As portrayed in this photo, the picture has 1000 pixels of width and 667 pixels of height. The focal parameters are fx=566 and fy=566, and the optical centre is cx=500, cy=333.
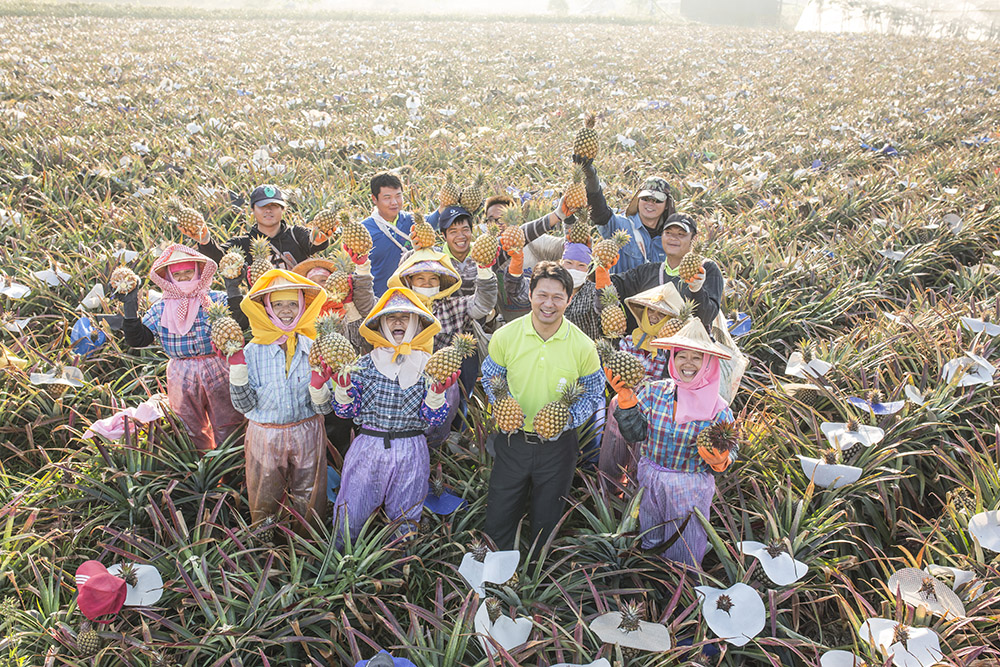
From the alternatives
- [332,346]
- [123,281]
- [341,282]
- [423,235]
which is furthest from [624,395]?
[123,281]

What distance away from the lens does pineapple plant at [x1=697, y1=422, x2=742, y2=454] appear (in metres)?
2.56

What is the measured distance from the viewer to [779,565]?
8.89ft

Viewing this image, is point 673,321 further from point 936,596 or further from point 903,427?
point 903,427

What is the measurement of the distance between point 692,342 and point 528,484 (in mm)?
1158

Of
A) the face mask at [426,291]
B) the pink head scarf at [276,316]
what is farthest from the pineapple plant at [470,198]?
the pink head scarf at [276,316]

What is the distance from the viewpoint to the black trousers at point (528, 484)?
2.91 metres

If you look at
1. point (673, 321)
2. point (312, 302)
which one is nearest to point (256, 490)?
point (312, 302)

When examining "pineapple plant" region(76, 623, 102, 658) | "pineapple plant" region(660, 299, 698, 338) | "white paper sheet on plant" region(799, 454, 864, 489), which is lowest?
"pineapple plant" region(76, 623, 102, 658)

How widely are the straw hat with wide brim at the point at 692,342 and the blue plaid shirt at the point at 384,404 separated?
1149mm

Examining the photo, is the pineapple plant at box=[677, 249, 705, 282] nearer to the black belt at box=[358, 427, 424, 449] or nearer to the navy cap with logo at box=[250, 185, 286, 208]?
the black belt at box=[358, 427, 424, 449]

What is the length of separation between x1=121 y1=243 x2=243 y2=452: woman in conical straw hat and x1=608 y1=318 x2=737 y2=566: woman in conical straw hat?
2.51m

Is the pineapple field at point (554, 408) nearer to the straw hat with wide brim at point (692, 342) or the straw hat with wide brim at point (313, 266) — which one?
the straw hat with wide brim at point (692, 342)

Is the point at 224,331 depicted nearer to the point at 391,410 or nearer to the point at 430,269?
the point at 391,410

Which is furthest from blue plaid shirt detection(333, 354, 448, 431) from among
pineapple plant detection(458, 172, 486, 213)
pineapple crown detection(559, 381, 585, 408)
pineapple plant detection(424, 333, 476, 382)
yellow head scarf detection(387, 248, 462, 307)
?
pineapple plant detection(458, 172, 486, 213)
